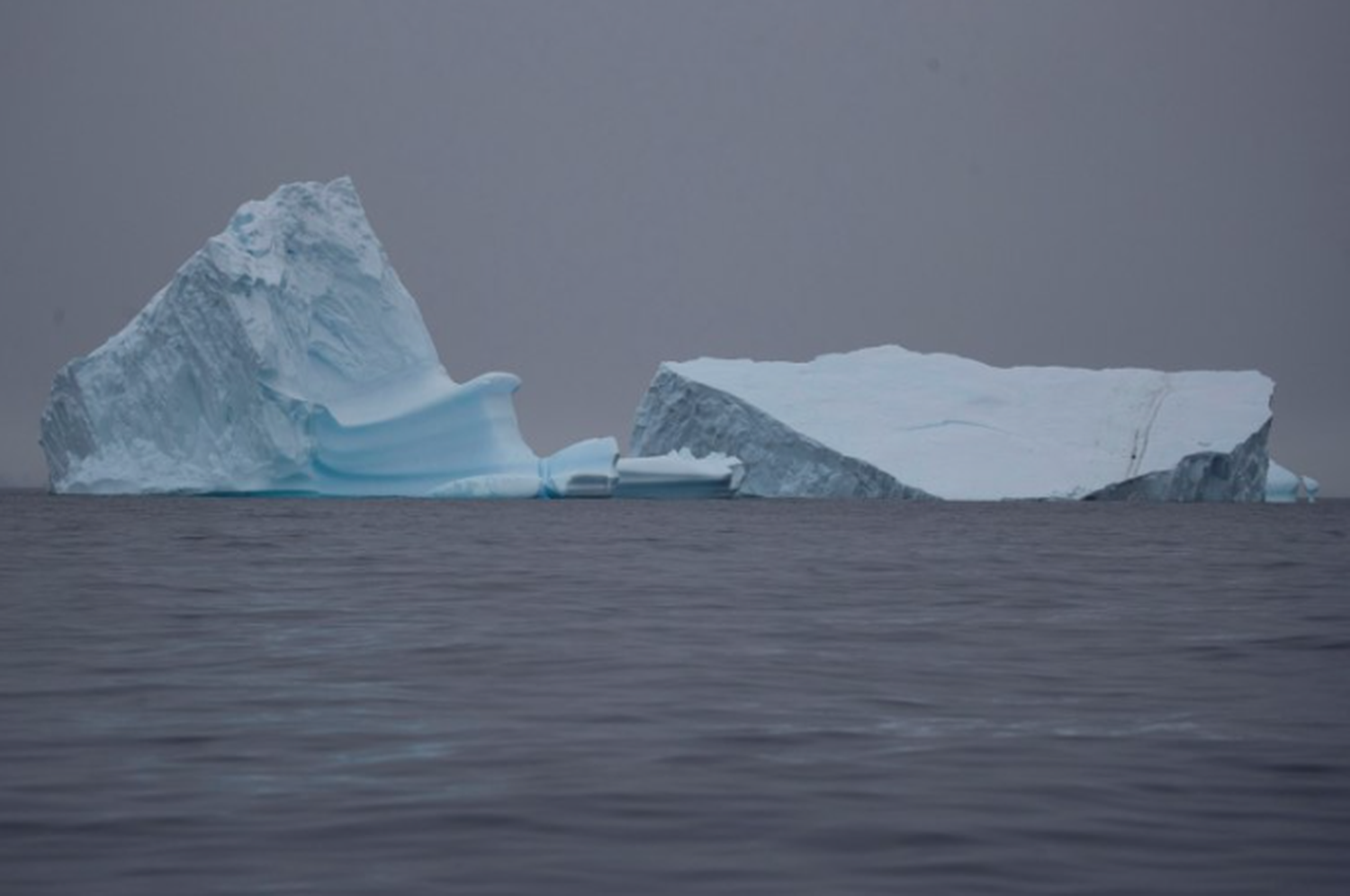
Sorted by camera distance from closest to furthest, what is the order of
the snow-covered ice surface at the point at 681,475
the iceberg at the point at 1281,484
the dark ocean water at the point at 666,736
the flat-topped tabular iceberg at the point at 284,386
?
the dark ocean water at the point at 666,736
the flat-topped tabular iceberg at the point at 284,386
the snow-covered ice surface at the point at 681,475
the iceberg at the point at 1281,484

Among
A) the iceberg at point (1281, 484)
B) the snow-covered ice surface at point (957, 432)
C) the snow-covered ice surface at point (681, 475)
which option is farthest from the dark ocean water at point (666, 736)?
the iceberg at point (1281, 484)

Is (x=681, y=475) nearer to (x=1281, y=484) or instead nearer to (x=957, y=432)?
(x=957, y=432)

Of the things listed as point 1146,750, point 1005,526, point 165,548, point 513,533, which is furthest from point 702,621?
point 1005,526

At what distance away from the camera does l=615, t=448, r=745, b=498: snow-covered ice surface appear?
3145cm

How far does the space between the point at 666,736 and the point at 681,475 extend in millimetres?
26039

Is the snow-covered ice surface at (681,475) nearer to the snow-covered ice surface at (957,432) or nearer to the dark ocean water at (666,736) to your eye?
the snow-covered ice surface at (957,432)

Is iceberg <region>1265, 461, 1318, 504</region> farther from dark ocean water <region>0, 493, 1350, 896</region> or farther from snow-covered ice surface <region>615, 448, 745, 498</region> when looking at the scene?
dark ocean water <region>0, 493, 1350, 896</region>

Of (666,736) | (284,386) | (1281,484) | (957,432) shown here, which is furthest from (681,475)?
(666,736)

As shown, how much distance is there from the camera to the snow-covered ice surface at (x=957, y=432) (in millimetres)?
32656

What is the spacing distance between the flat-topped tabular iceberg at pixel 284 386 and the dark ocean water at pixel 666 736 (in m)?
15.2

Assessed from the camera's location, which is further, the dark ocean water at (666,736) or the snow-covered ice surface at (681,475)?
the snow-covered ice surface at (681,475)

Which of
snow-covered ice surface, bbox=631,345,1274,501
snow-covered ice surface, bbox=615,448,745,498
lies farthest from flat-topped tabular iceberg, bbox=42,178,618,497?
snow-covered ice surface, bbox=631,345,1274,501

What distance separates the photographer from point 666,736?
5574 millimetres

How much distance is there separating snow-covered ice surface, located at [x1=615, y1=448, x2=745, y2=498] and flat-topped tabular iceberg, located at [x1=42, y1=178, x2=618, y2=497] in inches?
101
